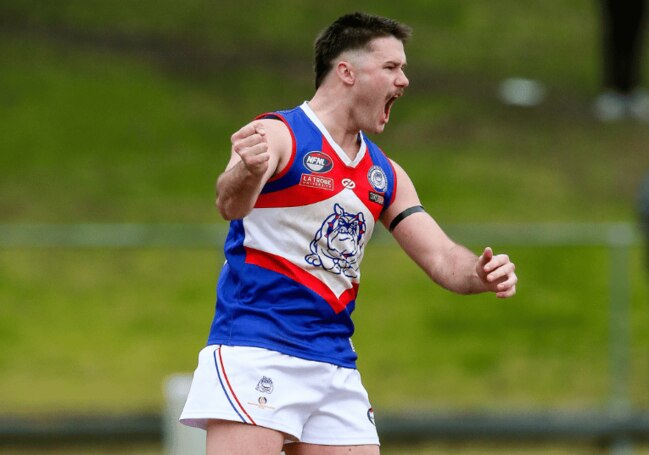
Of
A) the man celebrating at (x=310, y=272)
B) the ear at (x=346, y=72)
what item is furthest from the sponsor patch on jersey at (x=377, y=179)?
the ear at (x=346, y=72)

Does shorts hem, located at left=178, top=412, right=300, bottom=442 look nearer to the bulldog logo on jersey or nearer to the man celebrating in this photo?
the man celebrating

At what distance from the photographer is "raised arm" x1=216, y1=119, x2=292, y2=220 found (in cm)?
395

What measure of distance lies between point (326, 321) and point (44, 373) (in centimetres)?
618

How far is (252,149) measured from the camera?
394 centimetres

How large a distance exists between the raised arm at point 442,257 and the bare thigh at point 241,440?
0.82 meters

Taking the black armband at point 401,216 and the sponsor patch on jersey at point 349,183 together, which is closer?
the sponsor patch on jersey at point 349,183

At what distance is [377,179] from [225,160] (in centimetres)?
1375

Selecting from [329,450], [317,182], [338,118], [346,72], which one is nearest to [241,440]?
[329,450]

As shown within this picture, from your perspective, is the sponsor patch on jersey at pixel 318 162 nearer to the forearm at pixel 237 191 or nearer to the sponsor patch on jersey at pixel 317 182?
the sponsor patch on jersey at pixel 317 182

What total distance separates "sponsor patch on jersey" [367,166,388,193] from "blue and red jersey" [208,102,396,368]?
0.24ft

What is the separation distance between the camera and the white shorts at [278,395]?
4.25 m

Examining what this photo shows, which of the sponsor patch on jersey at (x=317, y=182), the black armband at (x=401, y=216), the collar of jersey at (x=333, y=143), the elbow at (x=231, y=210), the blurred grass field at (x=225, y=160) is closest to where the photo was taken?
the elbow at (x=231, y=210)

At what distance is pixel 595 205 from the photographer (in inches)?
672

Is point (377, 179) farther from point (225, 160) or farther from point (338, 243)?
point (225, 160)
